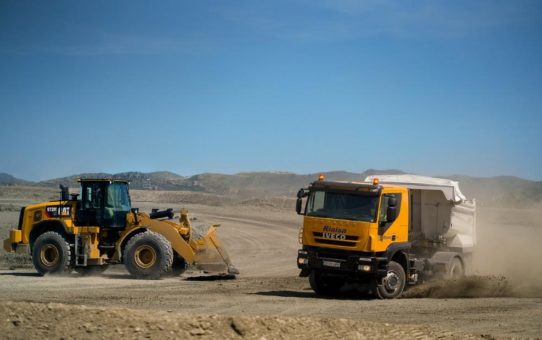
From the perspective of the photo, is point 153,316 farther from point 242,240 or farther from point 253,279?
point 242,240

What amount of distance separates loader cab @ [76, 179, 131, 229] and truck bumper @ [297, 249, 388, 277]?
687 cm

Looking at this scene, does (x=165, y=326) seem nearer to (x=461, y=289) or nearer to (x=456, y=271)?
(x=461, y=289)

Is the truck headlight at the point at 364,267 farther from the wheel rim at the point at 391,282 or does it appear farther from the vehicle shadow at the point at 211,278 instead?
the vehicle shadow at the point at 211,278

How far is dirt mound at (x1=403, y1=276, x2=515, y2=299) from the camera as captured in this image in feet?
59.7

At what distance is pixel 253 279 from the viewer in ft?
71.2

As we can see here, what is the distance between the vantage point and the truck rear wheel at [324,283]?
59.2 feet

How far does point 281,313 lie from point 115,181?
9169 mm

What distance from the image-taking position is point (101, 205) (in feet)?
71.5

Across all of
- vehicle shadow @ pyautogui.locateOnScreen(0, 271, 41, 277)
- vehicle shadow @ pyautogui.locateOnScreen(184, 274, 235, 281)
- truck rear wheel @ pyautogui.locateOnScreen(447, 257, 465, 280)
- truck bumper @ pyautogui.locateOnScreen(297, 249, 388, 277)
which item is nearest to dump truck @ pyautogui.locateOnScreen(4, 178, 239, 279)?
vehicle shadow @ pyautogui.locateOnScreen(184, 274, 235, 281)

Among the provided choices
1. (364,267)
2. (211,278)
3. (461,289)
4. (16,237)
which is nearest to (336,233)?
(364,267)

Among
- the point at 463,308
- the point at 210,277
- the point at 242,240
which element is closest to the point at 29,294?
the point at 210,277

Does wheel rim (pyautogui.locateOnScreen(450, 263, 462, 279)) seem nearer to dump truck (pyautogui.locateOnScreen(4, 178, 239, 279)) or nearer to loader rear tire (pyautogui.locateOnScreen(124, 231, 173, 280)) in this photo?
dump truck (pyautogui.locateOnScreen(4, 178, 239, 279))

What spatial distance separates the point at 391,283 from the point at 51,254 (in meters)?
10.1

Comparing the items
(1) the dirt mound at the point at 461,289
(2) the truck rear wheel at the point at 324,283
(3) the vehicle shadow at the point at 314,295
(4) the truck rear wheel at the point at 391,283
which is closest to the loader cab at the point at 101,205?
(3) the vehicle shadow at the point at 314,295
